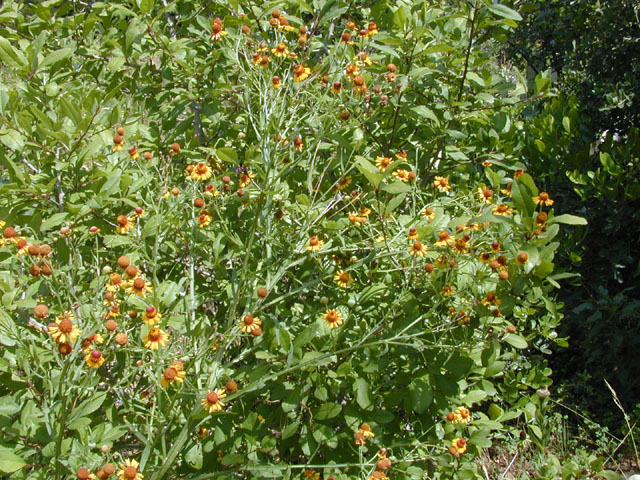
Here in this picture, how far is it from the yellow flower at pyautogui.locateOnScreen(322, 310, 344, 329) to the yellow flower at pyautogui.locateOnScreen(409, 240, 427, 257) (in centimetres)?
27

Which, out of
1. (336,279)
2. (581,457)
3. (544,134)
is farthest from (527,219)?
(544,134)

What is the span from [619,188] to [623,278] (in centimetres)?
60

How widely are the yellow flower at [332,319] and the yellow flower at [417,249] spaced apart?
10.6 inches

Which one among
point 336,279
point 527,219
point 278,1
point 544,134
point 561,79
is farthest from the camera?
point 561,79

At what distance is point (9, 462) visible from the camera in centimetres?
129

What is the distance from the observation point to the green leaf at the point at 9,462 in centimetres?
128

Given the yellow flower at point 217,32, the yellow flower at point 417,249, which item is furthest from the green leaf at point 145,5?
the yellow flower at point 417,249

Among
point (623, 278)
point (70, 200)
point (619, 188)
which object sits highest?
point (70, 200)

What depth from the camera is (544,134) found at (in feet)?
9.96

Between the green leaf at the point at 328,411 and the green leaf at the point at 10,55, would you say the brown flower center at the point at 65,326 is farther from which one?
the green leaf at the point at 10,55

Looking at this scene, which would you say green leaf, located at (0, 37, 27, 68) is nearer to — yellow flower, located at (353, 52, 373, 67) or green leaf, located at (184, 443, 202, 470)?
yellow flower, located at (353, 52, 373, 67)

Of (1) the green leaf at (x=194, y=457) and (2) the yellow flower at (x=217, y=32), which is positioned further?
(2) the yellow flower at (x=217, y=32)

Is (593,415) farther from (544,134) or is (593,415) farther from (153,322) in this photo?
(153,322)

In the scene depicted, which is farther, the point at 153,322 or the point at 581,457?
the point at 581,457
